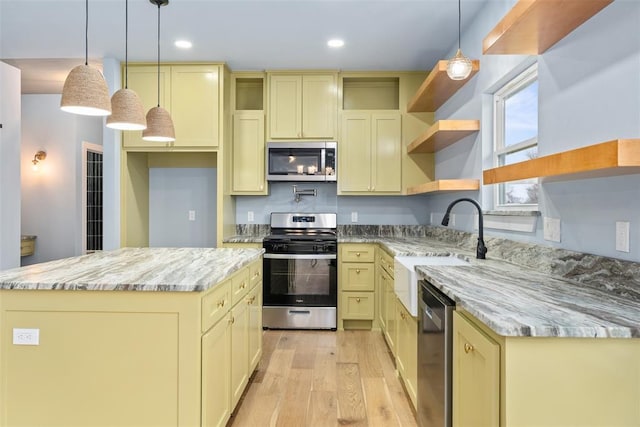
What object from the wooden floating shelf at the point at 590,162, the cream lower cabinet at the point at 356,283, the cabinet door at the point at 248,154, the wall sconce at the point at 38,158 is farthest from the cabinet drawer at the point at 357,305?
the wall sconce at the point at 38,158

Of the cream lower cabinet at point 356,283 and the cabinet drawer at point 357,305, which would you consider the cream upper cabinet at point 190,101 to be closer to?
the cream lower cabinet at point 356,283

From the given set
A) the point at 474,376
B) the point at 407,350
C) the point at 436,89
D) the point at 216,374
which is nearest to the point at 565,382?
the point at 474,376

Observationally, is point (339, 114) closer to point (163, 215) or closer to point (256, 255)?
point (256, 255)

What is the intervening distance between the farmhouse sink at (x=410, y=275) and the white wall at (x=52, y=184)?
476 cm

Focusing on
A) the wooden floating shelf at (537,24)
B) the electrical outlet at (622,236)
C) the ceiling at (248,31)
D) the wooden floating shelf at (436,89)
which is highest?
the ceiling at (248,31)

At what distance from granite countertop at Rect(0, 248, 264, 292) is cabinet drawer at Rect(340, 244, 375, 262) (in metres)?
1.41

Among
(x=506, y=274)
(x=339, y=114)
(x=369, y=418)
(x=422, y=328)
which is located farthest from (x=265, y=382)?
(x=339, y=114)

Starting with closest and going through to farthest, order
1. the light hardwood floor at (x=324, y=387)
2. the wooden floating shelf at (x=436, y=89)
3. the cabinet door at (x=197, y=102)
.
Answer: the light hardwood floor at (x=324, y=387) < the wooden floating shelf at (x=436, y=89) < the cabinet door at (x=197, y=102)

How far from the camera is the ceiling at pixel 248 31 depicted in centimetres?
267

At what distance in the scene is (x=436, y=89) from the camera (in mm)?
3047

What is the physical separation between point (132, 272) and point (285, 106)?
2.64 meters

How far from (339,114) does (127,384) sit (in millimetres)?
3162

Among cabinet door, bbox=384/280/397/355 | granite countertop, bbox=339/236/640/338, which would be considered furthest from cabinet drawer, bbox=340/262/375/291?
granite countertop, bbox=339/236/640/338

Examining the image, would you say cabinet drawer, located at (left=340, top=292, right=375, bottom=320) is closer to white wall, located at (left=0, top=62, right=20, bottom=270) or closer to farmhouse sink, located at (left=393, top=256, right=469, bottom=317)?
farmhouse sink, located at (left=393, top=256, right=469, bottom=317)
